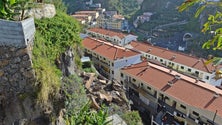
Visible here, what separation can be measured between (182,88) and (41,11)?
12834mm

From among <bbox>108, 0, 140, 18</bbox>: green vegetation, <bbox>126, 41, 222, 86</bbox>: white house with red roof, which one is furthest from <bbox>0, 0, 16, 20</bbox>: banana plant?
<bbox>108, 0, 140, 18</bbox>: green vegetation

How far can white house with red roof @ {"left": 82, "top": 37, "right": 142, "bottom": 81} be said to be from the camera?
78.2 feet

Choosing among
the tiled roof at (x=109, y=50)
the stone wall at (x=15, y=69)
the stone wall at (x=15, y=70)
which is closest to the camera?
the stone wall at (x=15, y=70)

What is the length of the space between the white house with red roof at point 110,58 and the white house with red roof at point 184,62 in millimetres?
5521

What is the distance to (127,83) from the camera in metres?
22.3

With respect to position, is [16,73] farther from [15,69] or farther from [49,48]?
[49,48]

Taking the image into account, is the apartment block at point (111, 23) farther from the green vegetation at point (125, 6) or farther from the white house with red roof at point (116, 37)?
the white house with red roof at point (116, 37)

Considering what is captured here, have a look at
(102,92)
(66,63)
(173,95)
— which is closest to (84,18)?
(173,95)

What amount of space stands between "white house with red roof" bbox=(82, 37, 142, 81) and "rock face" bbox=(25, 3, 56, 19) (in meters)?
13.1

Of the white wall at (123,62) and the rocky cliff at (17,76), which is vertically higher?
the rocky cliff at (17,76)

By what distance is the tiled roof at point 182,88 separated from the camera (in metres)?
15.6

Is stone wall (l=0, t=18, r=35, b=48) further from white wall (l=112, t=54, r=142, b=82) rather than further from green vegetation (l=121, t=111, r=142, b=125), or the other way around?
white wall (l=112, t=54, r=142, b=82)

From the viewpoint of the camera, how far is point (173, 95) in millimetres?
17203

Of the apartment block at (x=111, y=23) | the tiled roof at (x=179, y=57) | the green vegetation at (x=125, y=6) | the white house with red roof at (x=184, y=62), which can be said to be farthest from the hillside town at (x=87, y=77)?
the green vegetation at (x=125, y=6)
